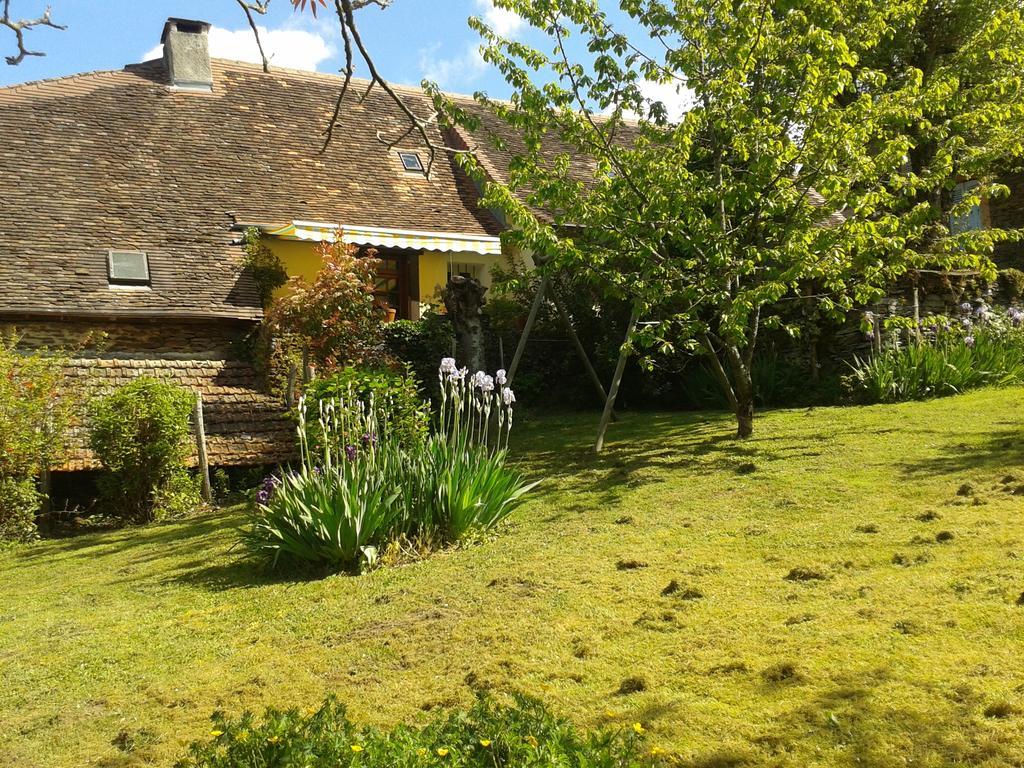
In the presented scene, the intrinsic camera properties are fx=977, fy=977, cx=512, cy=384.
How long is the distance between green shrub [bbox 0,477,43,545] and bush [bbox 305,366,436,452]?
10.8 ft

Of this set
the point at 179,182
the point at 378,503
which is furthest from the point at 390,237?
the point at 378,503

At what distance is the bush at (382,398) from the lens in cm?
1107

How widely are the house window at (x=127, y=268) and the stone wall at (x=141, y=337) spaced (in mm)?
783

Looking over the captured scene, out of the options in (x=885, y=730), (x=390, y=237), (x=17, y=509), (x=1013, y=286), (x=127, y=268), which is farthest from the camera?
(x=390, y=237)

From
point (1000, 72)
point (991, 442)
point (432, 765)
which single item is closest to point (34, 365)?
point (432, 765)

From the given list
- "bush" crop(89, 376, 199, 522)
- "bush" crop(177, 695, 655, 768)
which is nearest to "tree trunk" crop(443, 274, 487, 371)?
"bush" crop(89, 376, 199, 522)

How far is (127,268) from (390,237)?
4.94m

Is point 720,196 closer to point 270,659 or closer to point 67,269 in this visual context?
point 270,659

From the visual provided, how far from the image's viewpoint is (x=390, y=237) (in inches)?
760

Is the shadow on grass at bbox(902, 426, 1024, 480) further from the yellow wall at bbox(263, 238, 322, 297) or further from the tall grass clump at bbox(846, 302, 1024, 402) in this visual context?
the yellow wall at bbox(263, 238, 322, 297)

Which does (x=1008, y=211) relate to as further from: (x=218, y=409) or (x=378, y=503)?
(x=378, y=503)

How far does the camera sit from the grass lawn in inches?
171

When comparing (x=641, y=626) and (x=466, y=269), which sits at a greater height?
(x=466, y=269)

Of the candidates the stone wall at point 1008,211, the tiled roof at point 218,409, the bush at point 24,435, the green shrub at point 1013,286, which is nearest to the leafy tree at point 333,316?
the tiled roof at point 218,409
